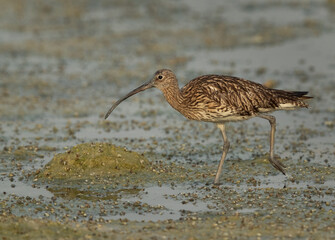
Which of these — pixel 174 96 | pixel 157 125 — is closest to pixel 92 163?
pixel 174 96

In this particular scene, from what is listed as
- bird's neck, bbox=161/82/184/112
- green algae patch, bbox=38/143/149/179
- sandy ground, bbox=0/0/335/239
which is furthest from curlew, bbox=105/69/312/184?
green algae patch, bbox=38/143/149/179

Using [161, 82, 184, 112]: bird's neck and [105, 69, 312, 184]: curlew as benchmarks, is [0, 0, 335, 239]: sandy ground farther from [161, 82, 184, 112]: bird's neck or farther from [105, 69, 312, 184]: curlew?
[161, 82, 184, 112]: bird's neck

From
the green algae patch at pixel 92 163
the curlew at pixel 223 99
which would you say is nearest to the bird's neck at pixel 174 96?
the curlew at pixel 223 99

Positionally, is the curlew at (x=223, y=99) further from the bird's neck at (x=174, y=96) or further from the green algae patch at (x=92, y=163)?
the green algae patch at (x=92, y=163)

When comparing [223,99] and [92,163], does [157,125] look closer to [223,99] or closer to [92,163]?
[92,163]

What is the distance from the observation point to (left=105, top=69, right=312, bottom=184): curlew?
1292 cm

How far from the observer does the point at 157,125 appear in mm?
17031

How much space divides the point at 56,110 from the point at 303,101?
23.9ft

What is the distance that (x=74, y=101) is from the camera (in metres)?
19.1

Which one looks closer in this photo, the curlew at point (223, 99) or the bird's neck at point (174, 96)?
the curlew at point (223, 99)

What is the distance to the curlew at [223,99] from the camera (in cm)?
1292

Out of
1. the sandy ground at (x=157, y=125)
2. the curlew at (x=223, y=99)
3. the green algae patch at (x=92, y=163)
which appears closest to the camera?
the sandy ground at (x=157, y=125)

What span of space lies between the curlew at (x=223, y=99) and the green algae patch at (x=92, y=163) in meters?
1.36

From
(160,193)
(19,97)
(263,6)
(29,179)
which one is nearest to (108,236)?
(160,193)
